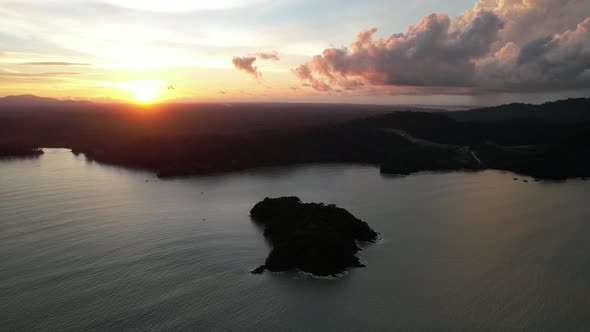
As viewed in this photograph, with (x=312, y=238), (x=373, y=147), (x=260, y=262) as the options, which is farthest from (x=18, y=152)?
(x=312, y=238)

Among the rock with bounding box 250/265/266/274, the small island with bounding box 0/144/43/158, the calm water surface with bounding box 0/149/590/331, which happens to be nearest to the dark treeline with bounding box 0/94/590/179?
the small island with bounding box 0/144/43/158

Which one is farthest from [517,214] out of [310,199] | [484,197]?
[310,199]

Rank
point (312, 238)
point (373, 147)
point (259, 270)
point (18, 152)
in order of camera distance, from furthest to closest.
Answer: point (373, 147)
point (18, 152)
point (312, 238)
point (259, 270)

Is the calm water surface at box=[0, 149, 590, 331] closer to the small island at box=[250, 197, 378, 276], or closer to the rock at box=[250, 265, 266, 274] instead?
the rock at box=[250, 265, 266, 274]

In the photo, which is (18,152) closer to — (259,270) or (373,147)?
(373,147)

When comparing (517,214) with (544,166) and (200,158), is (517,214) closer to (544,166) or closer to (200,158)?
(544,166)

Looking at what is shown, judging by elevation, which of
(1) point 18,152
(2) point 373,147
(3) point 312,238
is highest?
(2) point 373,147
